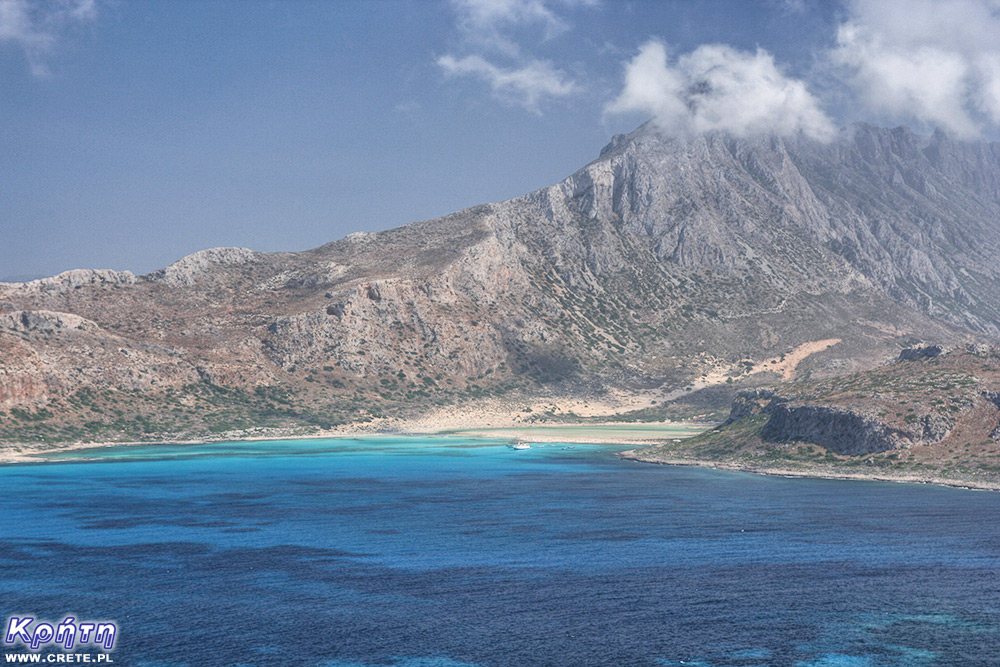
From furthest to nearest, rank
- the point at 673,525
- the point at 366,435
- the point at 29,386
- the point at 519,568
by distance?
the point at 366,435, the point at 29,386, the point at 673,525, the point at 519,568

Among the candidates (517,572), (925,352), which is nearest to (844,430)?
(925,352)

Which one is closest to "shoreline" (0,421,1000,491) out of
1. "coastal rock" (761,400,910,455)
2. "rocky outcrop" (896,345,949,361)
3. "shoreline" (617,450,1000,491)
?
"shoreline" (617,450,1000,491)

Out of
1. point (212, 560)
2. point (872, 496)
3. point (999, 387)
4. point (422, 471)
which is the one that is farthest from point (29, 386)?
point (999, 387)

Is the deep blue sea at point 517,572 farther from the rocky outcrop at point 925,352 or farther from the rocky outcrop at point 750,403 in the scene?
the rocky outcrop at point 925,352

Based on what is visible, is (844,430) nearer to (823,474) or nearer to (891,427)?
(891,427)

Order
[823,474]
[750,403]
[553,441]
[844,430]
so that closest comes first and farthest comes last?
[823,474]
[844,430]
[750,403]
[553,441]

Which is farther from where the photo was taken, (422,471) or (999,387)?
(422,471)

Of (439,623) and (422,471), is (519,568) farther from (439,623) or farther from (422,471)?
(422,471)

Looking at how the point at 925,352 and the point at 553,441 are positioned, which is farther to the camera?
the point at 553,441
